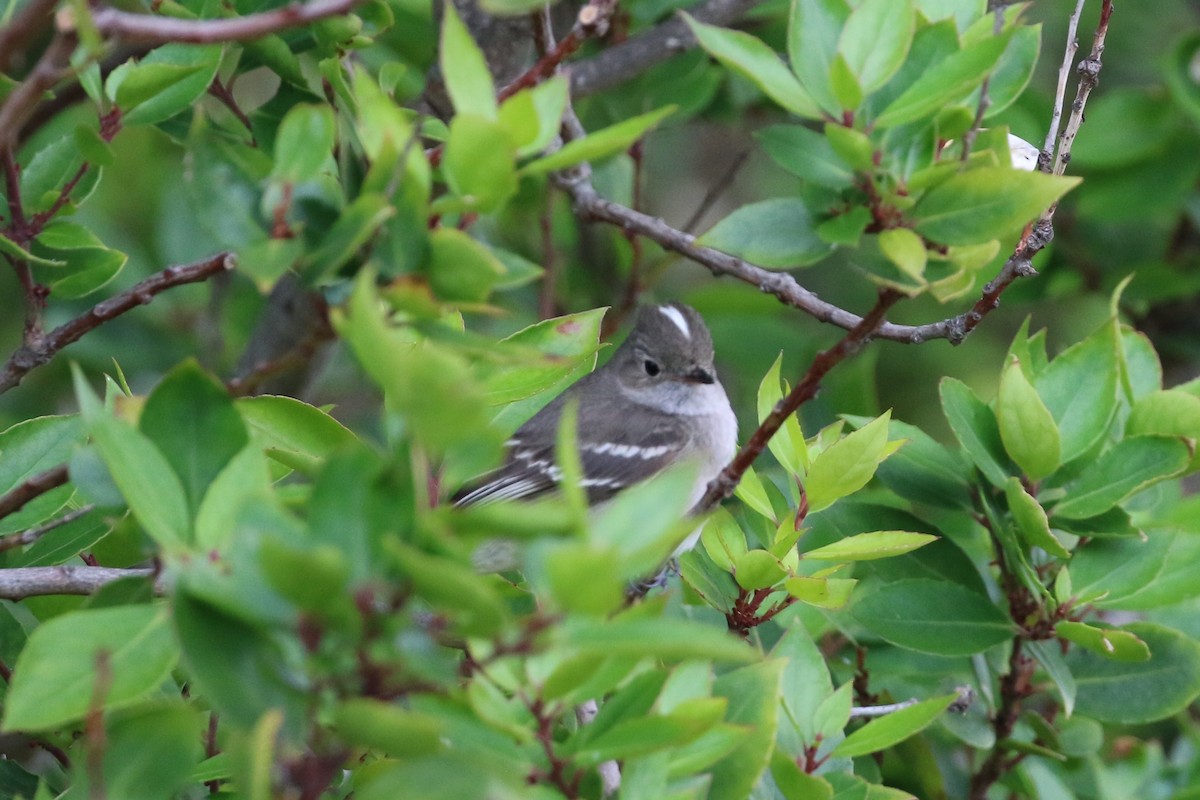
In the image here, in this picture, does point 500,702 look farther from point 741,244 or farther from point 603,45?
point 603,45

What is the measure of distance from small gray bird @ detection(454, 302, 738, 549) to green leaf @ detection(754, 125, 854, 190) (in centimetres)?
222

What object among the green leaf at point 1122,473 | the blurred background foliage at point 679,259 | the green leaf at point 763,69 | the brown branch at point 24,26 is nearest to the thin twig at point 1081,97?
the green leaf at point 763,69

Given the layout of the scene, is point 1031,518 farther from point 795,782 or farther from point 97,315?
point 97,315

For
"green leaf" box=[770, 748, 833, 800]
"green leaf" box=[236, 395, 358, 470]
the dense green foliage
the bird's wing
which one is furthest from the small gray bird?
"green leaf" box=[770, 748, 833, 800]

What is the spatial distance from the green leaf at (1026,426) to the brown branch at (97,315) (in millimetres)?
1692

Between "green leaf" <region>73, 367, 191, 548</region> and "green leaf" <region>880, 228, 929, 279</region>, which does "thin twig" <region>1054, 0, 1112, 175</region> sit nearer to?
"green leaf" <region>880, 228, 929, 279</region>

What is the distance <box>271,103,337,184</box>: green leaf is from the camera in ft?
5.46

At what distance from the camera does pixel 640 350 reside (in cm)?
475

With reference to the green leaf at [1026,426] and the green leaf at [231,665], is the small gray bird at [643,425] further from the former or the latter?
the green leaf at [231,665]

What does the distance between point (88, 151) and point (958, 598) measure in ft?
7.02

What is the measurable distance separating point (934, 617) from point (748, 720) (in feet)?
3.59

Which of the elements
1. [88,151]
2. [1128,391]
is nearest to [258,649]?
[88,151]

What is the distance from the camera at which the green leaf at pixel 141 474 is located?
1.52 metres

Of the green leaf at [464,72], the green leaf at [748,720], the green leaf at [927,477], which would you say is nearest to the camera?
the green leaf at [464,72]
